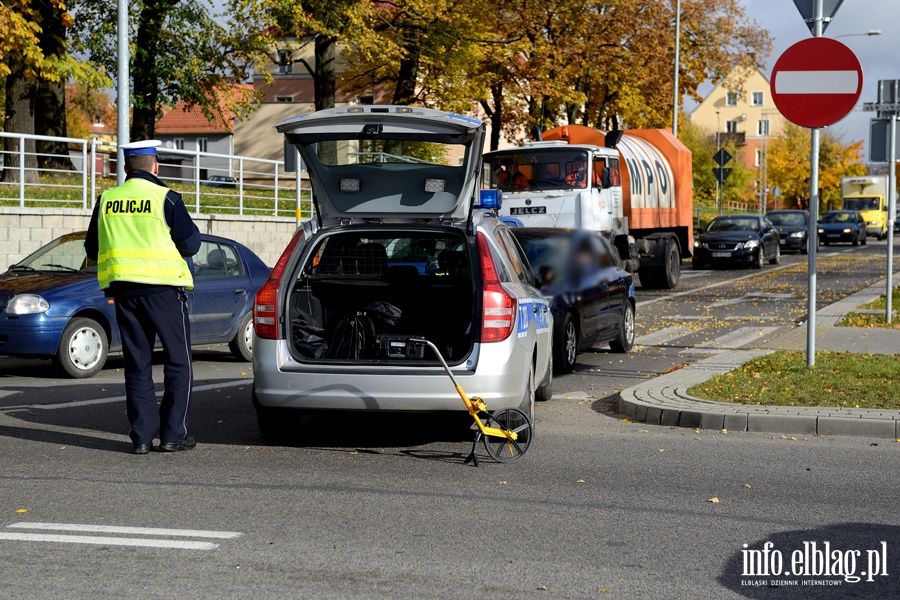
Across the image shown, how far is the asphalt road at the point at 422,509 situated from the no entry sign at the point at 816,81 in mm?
3215

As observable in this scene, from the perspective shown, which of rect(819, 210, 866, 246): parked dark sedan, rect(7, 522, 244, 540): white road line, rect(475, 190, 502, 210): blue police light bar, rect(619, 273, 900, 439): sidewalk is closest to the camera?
rect(7, 522, 244, 540): white road line

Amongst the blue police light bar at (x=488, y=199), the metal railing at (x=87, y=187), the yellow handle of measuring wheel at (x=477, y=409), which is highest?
the metal railing at (x=87, y=187)

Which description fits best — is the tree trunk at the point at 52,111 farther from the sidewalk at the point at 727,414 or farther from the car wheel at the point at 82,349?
the sidewalk at the point at 727,414

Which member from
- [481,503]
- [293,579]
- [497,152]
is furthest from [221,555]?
[497,152]

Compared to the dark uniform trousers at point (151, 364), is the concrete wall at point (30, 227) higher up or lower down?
higher up

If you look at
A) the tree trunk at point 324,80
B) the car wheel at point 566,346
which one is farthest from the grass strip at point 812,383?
the tree trunk at point 324,80

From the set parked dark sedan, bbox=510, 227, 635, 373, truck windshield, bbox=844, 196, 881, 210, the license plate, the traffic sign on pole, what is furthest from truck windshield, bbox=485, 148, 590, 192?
truck windshield, bbox=844, 196, 881, 210

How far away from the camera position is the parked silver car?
7824mm

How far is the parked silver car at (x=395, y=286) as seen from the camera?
7.82m

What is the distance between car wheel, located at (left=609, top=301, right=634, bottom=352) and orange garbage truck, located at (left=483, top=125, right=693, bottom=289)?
6.97ft

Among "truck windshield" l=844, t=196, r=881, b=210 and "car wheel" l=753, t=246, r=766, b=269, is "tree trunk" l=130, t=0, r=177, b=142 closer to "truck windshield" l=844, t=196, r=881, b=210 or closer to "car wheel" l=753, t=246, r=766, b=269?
"car wheel" l=753, t=246, r=766, b=269

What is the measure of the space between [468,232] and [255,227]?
751 inches

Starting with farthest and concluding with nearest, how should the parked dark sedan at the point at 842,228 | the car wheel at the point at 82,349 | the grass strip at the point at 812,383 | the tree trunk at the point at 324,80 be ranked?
the parked dark sedan at the point at 842,228 → the tree trunk at the point at 324,80 → the car wheel at the point at 82,349 → the grass strip at the point at 812,383

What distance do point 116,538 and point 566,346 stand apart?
7427 mm
